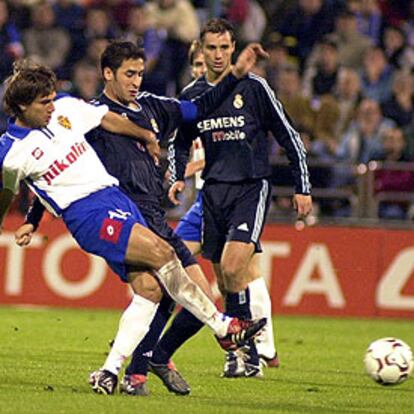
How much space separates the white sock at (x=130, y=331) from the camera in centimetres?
839

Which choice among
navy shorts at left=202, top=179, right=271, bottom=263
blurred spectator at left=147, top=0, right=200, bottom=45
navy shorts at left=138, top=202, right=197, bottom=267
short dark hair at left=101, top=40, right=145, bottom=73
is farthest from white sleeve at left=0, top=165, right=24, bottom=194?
blurred spectator at left=147, top=0, right=200, bottom=45

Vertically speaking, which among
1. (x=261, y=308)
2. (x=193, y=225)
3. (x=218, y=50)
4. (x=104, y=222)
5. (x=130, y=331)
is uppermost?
(x=218, y=50)

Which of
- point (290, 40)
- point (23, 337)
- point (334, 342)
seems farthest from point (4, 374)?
point (290, 40)

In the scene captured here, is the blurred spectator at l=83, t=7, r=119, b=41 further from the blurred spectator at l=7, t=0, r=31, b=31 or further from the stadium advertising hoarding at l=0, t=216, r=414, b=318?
the stadium advertising hoarding at l=0, t=216, r=414, b=318

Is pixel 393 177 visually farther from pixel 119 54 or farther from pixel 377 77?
pixel 119 54

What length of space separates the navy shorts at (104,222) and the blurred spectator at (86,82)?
883cm

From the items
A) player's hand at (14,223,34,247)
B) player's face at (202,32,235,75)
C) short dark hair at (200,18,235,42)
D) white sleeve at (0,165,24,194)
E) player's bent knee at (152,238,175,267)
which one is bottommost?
player's hand at (14,223,34,247)

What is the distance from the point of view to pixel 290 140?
404 inches

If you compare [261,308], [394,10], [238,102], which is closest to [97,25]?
[394,10]

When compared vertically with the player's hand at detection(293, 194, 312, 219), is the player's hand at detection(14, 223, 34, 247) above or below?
below

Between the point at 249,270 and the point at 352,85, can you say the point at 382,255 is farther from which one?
the point at 249,270

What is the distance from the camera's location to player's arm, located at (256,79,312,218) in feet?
33.1

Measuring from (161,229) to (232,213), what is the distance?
1484 millimetres

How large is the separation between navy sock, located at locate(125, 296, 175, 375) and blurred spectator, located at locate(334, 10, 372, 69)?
1005 cm
